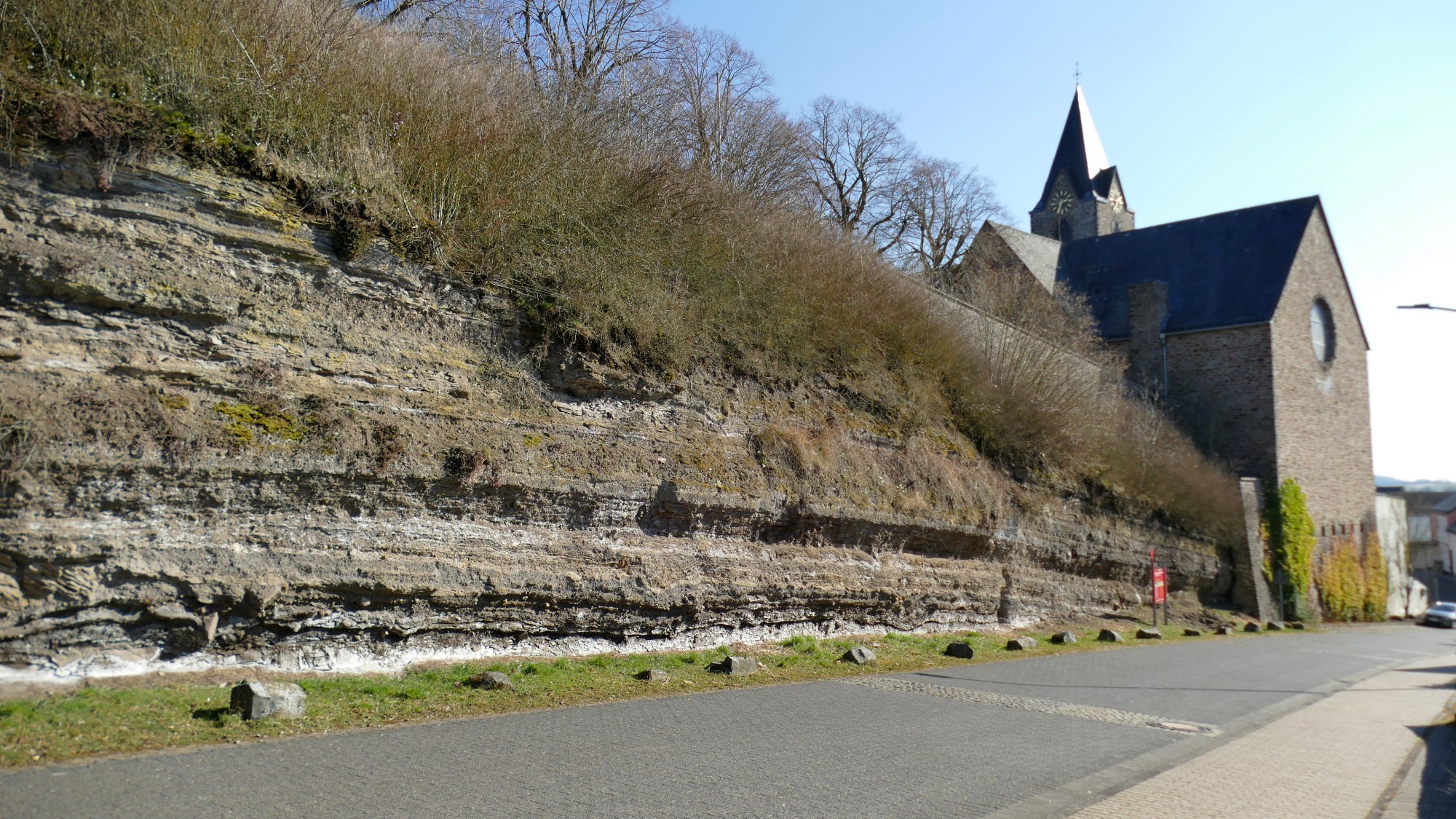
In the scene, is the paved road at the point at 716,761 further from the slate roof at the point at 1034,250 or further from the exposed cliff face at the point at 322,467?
the slate roof at the point at 1034,250

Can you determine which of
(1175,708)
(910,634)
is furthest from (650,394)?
(1175,708)

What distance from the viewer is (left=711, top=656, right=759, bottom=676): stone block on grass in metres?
9.84

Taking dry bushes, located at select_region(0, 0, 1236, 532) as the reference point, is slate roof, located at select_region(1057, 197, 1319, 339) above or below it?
above

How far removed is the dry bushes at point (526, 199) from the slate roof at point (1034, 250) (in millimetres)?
17255

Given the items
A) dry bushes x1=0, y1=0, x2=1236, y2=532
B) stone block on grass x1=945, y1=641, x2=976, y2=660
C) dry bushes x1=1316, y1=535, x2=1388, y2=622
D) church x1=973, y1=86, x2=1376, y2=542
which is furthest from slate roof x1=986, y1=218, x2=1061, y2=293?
stone block on grass x1=945, y1=641, x2=976, y2=660

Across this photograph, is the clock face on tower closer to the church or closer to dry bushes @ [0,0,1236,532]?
the church

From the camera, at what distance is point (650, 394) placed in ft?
35.6

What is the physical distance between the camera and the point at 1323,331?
33.6 metres

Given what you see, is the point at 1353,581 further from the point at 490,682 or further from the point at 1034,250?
the point at 490,682

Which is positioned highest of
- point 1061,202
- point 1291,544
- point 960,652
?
point 1061,202

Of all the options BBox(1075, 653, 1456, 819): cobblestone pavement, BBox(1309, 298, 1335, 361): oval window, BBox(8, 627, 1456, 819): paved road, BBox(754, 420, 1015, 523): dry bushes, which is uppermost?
BBox(1309, 298, 1335, 361): oval window

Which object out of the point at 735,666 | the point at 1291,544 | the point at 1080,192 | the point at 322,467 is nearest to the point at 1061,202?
the point at 1080,192

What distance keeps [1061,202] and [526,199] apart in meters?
41.1

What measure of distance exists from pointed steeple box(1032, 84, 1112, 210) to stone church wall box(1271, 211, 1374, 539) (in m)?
14.1
